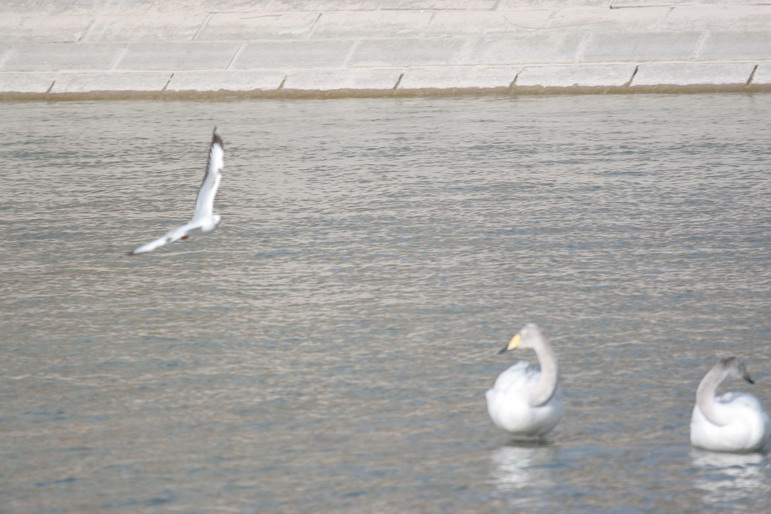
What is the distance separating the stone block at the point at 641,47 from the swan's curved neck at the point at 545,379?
14049 millimetres

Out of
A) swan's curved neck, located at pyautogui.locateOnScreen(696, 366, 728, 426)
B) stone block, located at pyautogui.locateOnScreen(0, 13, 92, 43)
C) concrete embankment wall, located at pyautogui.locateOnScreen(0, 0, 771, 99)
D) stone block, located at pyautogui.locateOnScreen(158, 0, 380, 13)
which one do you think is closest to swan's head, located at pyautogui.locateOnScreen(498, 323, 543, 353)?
swan's curved neck, located at pyautogui.locateOnScreen(696, 366, 728, 426)

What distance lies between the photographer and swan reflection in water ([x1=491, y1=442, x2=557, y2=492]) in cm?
599

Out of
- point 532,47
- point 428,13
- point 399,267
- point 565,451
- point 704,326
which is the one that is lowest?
point 565,451

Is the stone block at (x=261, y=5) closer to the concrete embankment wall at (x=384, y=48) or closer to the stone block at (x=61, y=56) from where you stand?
the concrete embankment wall at (x=384, y=48)

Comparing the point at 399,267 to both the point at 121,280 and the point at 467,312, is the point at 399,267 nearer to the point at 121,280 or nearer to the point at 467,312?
the point at 467,312

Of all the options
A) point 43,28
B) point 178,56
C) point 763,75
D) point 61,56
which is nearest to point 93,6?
point 43,28

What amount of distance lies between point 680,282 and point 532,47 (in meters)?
11.5

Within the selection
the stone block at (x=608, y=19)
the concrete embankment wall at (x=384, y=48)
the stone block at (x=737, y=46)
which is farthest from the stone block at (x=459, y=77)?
the stone block at (x=737, y=46)

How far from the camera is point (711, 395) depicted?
618 centimetres

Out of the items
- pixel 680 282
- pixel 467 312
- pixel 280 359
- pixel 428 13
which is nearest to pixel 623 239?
pixel 680 282

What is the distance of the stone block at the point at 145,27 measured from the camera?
22.4 metres

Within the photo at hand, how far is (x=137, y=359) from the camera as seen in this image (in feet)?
26.6

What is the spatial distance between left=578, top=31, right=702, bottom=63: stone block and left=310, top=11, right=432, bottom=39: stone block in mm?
3050

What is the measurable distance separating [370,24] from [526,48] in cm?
300
